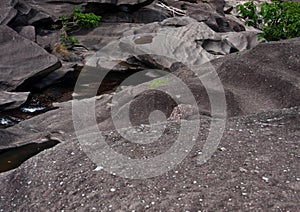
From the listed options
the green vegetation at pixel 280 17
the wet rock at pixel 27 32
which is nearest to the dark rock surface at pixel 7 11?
the wet rock at pixel 27 32

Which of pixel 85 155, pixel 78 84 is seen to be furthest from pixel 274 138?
pixel 78 84

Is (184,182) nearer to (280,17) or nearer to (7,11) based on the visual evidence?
(280,17)

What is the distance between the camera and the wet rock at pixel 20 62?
1320 centimetres

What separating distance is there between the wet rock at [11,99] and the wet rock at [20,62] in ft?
2.07

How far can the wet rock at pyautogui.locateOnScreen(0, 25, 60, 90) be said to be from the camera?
43.3 ft

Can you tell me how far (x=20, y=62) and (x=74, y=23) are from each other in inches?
251

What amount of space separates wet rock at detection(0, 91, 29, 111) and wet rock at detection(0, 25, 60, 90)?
63 cm

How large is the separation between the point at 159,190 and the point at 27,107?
8.53 metres

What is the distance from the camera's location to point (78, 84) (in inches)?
575

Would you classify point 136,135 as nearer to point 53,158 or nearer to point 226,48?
point 53,158

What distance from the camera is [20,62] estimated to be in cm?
1371

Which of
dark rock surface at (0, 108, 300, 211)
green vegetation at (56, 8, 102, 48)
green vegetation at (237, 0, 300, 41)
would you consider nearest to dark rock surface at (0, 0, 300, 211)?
dark rock surface at (0, 108, 300, 211)

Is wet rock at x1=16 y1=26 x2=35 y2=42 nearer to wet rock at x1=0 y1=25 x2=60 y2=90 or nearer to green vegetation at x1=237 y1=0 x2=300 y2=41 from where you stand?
wet rock at x1=0 y1=25 x2=60 y2=90

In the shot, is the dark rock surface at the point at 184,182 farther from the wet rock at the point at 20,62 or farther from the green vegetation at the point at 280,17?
the wet rock at the point at 20,62
